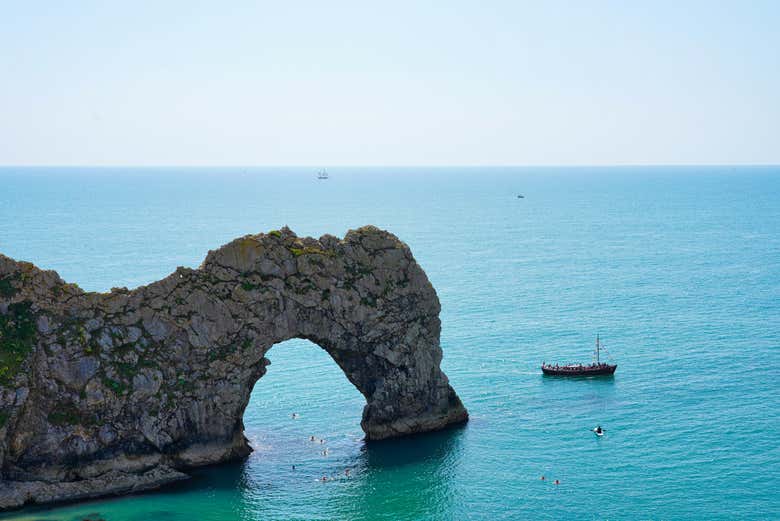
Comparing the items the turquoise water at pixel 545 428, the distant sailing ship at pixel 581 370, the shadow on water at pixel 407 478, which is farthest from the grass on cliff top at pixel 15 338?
the distant sailing ship at pixel 581 370

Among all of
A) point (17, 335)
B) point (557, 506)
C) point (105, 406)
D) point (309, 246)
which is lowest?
point (557, 506)

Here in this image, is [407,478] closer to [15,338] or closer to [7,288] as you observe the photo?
[15,338]

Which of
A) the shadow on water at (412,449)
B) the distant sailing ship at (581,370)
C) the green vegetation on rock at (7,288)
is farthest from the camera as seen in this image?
the distant sailing ship at (581,370)

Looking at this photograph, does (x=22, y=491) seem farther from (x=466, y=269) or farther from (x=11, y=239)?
(x=11, y=239)

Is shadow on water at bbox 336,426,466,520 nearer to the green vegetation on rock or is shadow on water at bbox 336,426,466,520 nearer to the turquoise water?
the turquoise water

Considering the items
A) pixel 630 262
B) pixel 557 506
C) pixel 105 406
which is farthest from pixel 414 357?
pixel 630 262

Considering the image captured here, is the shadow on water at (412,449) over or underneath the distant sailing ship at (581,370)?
underneath

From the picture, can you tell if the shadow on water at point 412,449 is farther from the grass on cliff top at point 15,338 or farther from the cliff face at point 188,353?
the grass on cliff top at point 15,338
